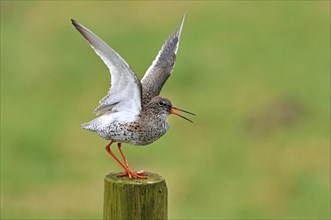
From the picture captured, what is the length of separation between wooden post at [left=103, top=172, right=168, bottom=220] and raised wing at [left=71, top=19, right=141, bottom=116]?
1106mm

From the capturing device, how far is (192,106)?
15734 mm

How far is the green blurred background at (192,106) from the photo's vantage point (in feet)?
43.1

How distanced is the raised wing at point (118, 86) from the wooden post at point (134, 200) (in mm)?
1106

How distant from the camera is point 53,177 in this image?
13750mm

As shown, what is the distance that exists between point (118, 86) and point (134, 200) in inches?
54.2

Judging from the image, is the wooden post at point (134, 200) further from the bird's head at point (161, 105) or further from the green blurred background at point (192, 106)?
the green blurred background at point (192, 106)

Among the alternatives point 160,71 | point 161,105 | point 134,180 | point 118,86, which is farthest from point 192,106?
point 134,180

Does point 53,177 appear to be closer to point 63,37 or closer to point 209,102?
point 209,102

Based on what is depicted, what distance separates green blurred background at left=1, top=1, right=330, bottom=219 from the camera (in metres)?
13.1

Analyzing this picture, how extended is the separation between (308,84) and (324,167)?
10.5ft

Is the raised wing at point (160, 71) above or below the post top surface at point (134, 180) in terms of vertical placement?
above

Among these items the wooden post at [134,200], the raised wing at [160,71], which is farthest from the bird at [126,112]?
the wooden post at [134,200]

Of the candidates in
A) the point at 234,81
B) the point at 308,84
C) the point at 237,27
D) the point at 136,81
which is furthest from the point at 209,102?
the point at 136,81

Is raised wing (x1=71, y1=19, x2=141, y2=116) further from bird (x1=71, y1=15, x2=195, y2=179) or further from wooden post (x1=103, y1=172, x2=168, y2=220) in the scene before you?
wooden post (x1=103, y1=172, x2=168, y2=220)
